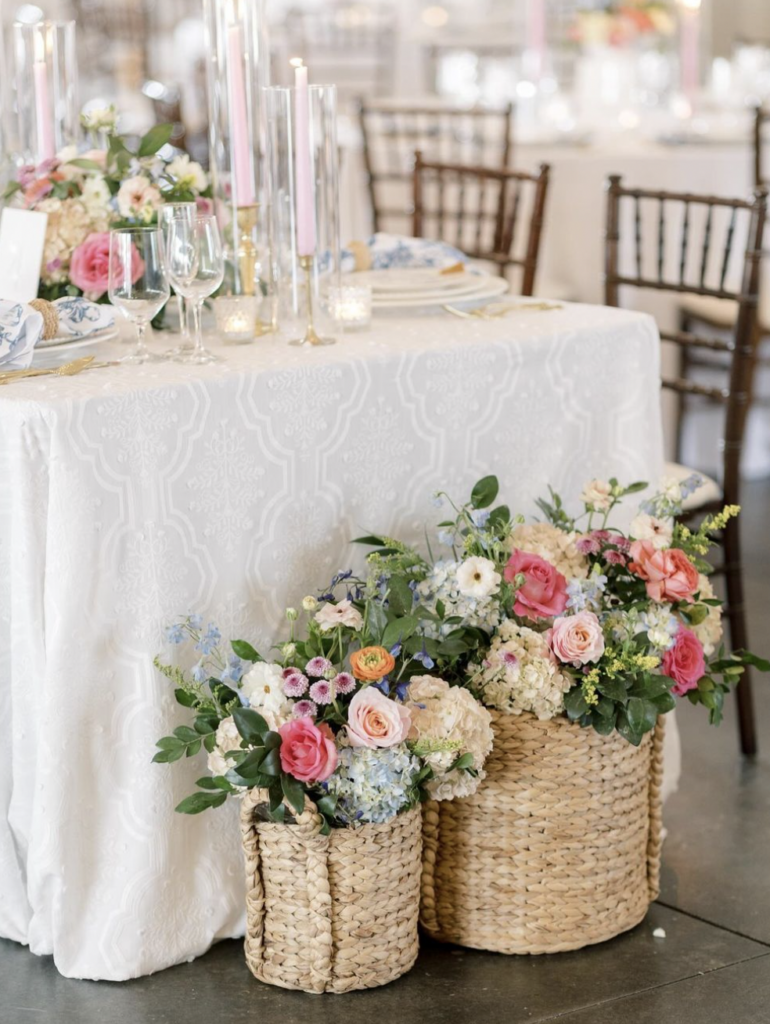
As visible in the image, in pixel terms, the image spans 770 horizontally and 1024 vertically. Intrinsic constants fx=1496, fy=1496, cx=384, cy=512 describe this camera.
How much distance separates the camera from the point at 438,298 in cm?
211

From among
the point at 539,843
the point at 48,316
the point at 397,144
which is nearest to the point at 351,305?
the point at 48,316

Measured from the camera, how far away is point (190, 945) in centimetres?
182

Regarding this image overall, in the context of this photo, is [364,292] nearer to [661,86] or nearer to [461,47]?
[661,86]

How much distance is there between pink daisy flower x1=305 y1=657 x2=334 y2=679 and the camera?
5.43ft

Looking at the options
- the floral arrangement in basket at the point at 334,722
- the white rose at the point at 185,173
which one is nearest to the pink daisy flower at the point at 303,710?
the floral arrangement in basket at the point at 334,722

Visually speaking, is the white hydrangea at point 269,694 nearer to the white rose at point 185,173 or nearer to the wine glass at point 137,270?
the wine glass at point 137,270

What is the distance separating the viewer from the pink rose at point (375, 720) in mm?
1617

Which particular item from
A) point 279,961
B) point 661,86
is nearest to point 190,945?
point 279,961

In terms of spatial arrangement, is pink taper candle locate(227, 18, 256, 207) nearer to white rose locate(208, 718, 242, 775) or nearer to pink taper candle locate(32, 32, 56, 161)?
pink taper candle locate(32, 32, 56, 161)

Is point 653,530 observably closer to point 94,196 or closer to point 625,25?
point 94,196

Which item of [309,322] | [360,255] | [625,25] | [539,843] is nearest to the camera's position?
[539,843]

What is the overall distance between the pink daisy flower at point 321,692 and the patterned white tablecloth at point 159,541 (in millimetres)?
175

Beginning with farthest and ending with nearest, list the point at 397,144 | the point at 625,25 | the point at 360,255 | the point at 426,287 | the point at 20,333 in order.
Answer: the point at 625,25 < the point at 397,144 < the point at 360,255 < the point at 426,287 < the point at 20,333

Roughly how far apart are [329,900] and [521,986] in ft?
0.93
